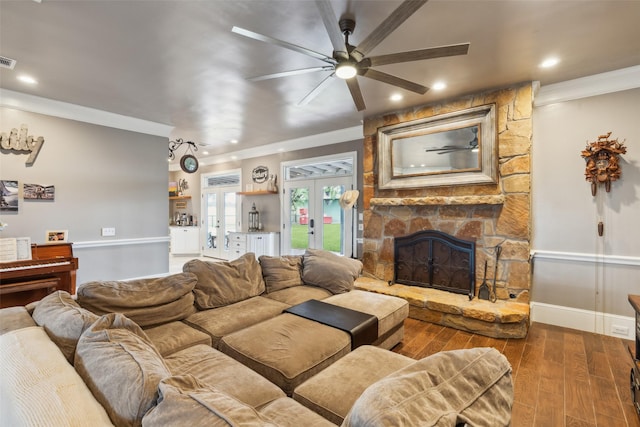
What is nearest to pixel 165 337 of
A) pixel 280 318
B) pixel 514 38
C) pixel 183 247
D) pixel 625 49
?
pixel 280 318

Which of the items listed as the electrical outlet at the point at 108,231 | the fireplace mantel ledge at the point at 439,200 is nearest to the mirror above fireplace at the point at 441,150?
the fireplace mantel ledge at the point at 439,200

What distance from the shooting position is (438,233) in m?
3.97

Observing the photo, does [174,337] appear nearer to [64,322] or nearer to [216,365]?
[216,365]

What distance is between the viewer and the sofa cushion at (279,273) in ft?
10.3

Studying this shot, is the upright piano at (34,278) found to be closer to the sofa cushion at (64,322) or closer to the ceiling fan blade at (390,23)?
the sofa cushion at (64,322)

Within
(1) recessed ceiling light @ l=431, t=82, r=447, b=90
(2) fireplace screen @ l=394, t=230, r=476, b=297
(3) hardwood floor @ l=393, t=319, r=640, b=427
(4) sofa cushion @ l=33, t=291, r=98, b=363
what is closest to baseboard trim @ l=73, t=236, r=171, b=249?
(4) sofa cushion @ l=33, t=291, r=98, b=363

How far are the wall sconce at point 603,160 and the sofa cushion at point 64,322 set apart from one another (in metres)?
4.49

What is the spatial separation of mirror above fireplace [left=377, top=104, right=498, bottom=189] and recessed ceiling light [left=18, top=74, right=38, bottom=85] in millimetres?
4249

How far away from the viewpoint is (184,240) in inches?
330

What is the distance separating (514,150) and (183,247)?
8.11 metres

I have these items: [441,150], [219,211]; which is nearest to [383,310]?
[441,150]

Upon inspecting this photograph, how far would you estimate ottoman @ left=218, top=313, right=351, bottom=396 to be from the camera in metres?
1.68

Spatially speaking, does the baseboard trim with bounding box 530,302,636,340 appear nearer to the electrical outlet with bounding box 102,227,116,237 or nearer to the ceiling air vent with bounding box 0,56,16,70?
the electrical outlet with bounding box 102,227,116,237

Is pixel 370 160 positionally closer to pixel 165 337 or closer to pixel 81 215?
pixel 165 337
